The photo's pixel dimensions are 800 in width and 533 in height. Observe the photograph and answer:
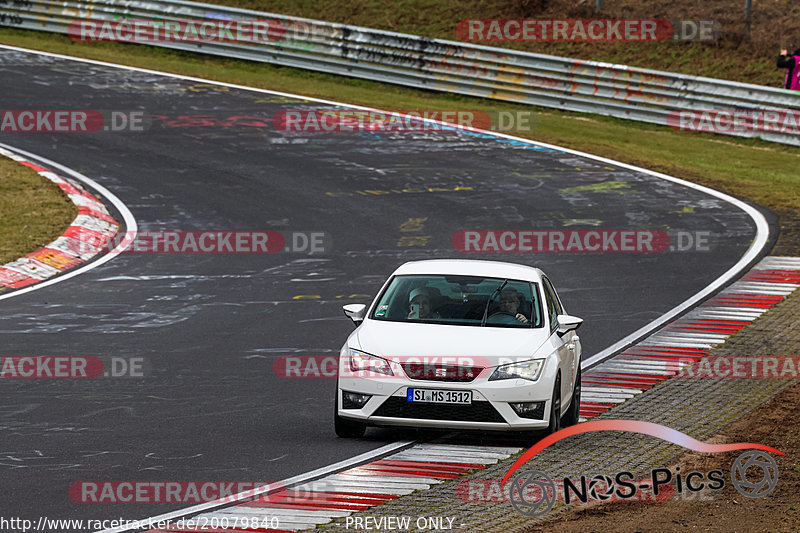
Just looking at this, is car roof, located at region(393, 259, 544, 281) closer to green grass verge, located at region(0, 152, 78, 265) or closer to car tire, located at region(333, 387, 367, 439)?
car tire, located at region(333, 387, 367, 439)

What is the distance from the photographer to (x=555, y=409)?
10516 mm

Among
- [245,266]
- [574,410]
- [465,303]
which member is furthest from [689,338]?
[245,266]

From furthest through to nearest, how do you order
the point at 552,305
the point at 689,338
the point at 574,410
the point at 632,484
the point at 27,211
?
the point at 27,211, the point at 689,338, the point at 552,305, the point at 574,410, the point at 632,484

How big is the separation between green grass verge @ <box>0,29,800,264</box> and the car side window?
11.6m

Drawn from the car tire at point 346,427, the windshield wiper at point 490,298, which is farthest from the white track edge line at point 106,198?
the windshield wiper at point 490,298

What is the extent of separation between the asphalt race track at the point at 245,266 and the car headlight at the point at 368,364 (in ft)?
2.12

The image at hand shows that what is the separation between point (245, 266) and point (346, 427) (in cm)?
803

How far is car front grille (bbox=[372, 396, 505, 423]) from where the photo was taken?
1020cm

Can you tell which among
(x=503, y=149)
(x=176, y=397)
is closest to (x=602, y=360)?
(x=176, y=397)

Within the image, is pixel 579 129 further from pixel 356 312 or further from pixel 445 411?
pixel 445 411

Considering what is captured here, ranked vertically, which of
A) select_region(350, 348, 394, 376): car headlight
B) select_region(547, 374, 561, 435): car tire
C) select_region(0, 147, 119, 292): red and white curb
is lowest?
select_region(0, 147, 119, 292): red and white curb

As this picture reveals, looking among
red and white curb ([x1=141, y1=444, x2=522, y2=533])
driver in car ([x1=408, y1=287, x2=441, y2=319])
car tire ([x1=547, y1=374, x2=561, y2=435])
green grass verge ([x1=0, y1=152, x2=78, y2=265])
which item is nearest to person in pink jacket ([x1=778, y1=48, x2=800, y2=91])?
green grass verge ([x1=0, y1=152, x2=78, y2=265])

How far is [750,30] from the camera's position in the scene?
32.5 meters

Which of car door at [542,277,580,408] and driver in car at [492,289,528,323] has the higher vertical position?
driver in car at [492,289,528,323]
